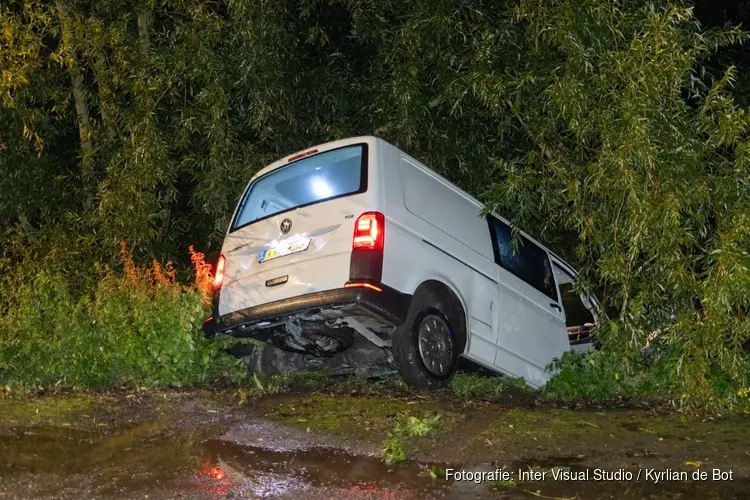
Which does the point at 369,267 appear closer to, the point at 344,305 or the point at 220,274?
the point at 344,305

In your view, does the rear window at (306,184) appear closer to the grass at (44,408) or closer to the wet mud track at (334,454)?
the wet mud track at (334,454)

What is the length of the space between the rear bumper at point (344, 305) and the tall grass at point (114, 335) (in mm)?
694

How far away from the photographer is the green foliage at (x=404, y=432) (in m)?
4.75

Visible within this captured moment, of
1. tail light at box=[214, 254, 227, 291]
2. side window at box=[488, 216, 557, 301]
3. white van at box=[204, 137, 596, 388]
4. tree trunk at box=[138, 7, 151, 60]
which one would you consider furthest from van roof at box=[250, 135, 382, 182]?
tree trunk at box=[138, 7, 151, 60]

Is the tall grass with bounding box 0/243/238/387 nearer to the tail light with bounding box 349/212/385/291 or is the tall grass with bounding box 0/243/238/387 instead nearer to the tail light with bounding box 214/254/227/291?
the tail light with bounding box 214/254/227/291

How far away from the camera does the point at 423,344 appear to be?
6.69 metres

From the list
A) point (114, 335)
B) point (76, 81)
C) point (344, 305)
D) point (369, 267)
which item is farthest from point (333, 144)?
point (76, 81)

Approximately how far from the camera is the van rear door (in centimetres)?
635

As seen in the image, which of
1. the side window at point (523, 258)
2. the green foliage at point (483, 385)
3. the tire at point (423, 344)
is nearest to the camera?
the tire at point (423, 344)

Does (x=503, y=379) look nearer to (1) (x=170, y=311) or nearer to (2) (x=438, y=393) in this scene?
(2) (x=438, y=393)

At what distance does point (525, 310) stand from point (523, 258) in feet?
1.76

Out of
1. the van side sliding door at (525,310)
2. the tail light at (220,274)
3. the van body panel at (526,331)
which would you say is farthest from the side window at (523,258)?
the tail light at (220,274)

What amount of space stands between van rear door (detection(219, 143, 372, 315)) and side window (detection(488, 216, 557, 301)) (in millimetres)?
1955

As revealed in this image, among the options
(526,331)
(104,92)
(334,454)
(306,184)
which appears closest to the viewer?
(334,454)
